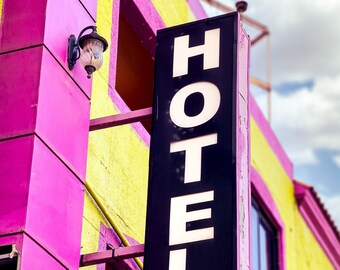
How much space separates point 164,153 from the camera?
31.2 ft

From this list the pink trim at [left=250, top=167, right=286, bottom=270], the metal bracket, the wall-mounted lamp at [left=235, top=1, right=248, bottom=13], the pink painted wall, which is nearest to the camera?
the pink painted wall

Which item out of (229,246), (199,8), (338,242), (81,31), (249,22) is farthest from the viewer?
(249,22)

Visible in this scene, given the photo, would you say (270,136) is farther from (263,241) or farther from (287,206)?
(263,241)

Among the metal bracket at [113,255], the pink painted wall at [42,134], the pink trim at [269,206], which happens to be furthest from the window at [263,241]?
the metal bracket at [113,255]

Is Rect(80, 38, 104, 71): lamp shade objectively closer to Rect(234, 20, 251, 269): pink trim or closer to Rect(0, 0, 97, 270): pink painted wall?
Rect(0, 0, 97, 270): pink painted wall

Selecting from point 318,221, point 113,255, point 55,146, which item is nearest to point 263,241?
point 318,221

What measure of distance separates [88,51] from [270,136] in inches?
395

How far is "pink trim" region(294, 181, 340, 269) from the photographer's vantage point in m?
20.1

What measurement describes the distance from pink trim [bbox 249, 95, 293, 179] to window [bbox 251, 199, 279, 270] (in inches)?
62.7

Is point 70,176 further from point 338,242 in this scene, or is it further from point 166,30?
point 338,242

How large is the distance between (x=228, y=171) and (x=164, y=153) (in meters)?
0.67

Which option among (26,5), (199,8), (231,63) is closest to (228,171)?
(231,63)

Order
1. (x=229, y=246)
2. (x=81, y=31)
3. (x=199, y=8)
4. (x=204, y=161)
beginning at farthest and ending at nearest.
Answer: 1. (x=199, y=8)
2. (x=81, y=31)
3. (x=204, y=161)
4. (x=229, y=246)

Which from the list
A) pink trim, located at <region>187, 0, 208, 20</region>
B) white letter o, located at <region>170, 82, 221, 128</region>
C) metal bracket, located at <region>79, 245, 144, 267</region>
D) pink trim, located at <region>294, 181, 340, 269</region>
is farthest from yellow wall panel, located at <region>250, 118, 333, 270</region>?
metal bracket, located at <region>79, 245, 144, 267</region>
